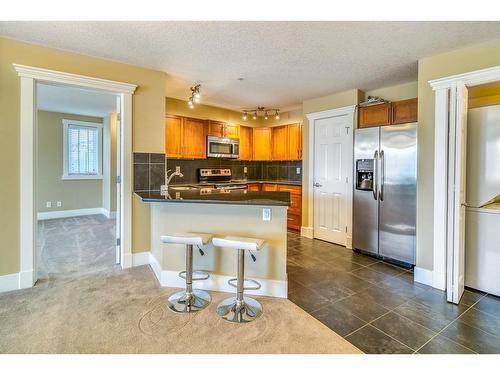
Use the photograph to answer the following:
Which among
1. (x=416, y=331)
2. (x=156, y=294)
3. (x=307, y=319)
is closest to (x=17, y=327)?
(x=156, y=294)

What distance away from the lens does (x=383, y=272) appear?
3.33 metres

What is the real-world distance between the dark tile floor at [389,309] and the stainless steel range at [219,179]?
248cm

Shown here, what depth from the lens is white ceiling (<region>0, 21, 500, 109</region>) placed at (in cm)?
242

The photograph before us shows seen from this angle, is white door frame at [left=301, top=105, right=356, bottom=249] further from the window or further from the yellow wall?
the window

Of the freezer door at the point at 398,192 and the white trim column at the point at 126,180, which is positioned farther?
the freezer door at the point at 398,192

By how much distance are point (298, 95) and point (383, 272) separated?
3088 mm

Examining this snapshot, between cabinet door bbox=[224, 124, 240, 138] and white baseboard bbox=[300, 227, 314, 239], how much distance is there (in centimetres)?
248

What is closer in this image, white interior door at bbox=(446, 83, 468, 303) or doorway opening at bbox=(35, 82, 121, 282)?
white interior door at bbox=(446, 83, 468, 303)

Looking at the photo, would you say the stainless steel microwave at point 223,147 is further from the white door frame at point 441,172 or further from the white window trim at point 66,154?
the white door frame at point 441,172

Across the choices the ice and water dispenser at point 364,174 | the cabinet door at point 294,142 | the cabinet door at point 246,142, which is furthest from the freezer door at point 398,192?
the cabinet door at point 246,142

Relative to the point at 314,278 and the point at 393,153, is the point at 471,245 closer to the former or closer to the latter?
the point at 393,153

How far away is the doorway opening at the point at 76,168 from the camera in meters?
4.94

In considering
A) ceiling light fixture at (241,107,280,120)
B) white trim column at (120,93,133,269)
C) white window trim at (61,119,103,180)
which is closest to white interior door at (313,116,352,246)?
ceiling light fixture at (241,107,280,120)

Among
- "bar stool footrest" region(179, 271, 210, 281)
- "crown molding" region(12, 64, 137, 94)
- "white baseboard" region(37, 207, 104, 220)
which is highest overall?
"crown molding" region(12, 64, 137, 94)
